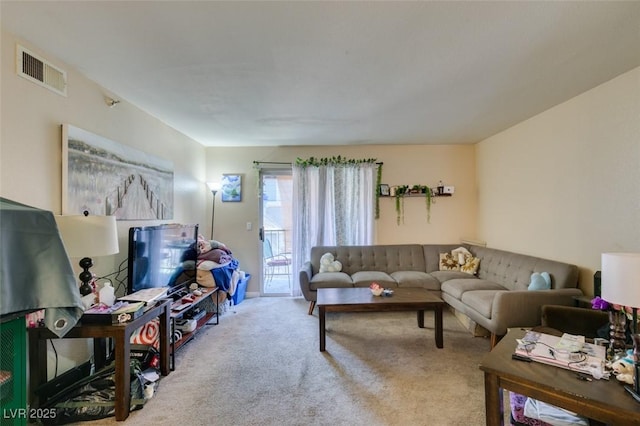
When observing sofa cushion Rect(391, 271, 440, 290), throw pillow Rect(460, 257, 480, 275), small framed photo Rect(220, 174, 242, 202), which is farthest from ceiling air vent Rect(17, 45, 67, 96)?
throw pillow Rect(460, 257, 480, 275)

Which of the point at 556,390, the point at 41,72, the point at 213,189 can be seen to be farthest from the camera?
the point at 213,189

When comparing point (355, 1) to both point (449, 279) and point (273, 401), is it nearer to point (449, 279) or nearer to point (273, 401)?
point (273, 401)

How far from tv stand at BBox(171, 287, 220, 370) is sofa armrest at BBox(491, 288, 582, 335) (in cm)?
286

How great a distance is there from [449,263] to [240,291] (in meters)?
3.10

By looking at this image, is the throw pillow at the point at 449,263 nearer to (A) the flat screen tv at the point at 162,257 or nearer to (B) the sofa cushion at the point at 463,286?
(B) the sofa cushion at the point at 463,286

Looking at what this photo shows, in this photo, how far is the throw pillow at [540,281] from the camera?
2693 millimetres

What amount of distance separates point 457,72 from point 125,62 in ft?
8.12

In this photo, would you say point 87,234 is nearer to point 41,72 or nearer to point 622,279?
point 41,72

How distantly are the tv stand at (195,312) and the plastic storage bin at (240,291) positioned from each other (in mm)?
596

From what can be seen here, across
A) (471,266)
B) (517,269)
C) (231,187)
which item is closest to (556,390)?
(517,269)

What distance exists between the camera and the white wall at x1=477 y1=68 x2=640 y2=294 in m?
2.24

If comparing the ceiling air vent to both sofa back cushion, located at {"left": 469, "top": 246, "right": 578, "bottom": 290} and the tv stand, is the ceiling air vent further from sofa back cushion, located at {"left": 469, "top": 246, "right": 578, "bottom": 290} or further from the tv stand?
sofa back cushion, located at {"left": 469, "top": 246, "right": 578, "bottom": 290}

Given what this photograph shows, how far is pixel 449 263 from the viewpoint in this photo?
13.2 feet

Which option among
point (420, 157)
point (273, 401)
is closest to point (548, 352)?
point (273, 401)
